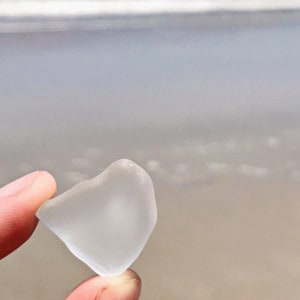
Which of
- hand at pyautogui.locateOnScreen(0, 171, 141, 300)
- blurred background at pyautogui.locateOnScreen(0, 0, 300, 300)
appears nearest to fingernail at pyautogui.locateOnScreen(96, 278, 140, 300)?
hand at pyautogui.locateOnScreen(0, 171, 141, 300)

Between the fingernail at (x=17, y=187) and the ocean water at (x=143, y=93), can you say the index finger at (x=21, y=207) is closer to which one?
the fingernail at (x=17, y=187)

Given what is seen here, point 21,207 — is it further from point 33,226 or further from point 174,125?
point 174,125

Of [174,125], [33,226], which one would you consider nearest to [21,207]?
[33,226]

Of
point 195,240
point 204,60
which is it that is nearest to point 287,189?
point 195,240

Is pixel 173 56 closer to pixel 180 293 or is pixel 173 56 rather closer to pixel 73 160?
pixel 73 160

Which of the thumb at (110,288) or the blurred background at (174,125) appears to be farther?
the blurred background at (174,125)

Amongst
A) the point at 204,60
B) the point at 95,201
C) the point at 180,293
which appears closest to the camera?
the point at 95,201

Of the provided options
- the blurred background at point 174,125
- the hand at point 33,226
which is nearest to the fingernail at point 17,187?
the hand at point 33,226
